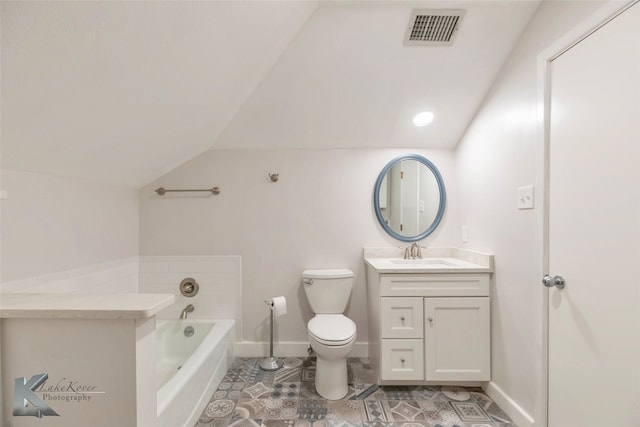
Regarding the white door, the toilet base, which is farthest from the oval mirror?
the toilet base

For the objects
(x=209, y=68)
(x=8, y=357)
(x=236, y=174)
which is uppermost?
(x=209, y=68)

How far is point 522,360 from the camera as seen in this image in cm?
151

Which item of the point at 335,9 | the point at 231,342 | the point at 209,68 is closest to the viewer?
the point at 209,68

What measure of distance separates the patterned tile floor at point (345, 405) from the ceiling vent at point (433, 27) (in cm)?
220

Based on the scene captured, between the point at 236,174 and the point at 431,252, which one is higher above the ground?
the point at 236,174

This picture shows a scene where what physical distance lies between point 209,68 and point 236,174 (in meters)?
1.06

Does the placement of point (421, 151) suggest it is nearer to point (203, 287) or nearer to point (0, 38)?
point (203, 287)

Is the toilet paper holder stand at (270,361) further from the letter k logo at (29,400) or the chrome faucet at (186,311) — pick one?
the letter k logo at (29,400)

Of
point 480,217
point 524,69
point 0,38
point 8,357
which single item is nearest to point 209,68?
point 0,38

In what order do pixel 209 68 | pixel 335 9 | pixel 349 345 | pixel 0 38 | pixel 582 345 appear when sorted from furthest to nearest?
pixel 349 345 < pixel 335 9 < pixel 209 68 < pixel 582 345 < pixel 0 38

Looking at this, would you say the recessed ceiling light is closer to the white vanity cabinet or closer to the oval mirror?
the oval mirror

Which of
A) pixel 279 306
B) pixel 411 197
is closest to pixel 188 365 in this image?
pixel 279 306

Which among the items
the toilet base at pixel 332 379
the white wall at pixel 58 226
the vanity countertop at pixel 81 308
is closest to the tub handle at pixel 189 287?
the white wall at pixel 58 226

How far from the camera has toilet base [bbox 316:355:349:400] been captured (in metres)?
1.77
